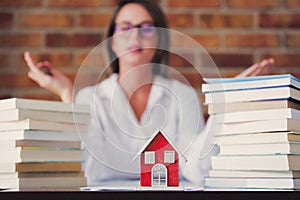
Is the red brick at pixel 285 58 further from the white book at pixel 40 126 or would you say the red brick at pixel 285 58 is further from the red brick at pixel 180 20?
the white book at pixel 40 126

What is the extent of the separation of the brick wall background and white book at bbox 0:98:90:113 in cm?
141

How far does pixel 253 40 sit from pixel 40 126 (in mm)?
1661

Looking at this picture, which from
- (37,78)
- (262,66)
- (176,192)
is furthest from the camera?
(37,78)

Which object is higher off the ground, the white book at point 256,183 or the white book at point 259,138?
the white book at point 259,138

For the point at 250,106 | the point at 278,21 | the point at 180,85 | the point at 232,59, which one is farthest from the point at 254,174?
the point at 278,21

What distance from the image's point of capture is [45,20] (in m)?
2.67

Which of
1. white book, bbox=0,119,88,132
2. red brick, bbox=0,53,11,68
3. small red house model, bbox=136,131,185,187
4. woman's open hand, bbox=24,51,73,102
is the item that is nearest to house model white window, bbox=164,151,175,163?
small red house model, bbox=136,131,185,187

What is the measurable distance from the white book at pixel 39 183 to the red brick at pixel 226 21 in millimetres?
1576

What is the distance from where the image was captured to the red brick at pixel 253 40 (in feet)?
8.70

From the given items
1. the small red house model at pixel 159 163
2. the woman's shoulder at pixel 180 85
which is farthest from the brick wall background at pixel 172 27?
the small red house model at pixel 159 163

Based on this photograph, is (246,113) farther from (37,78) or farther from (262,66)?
(37,78)

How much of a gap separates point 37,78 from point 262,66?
1.01m

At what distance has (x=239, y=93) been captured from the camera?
1.18 m

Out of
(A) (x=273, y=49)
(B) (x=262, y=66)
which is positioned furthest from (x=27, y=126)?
(A) (x=273, y=49)
